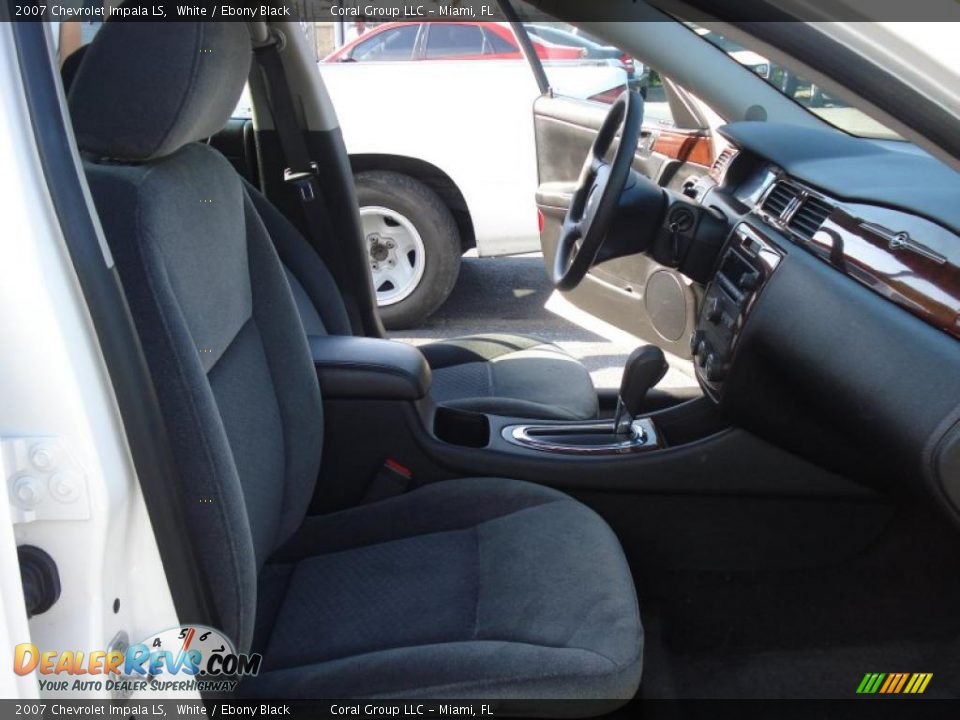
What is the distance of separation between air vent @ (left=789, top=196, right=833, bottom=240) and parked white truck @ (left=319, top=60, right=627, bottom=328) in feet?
6.94

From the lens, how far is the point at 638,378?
6.40 ft

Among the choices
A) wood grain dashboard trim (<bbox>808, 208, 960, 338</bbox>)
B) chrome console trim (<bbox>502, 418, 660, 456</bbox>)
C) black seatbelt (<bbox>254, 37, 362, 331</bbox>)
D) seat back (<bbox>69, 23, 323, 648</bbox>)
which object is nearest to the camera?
seat back (<bbox>69, 23, 323, 648</bbox>)

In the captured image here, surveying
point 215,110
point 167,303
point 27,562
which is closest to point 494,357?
point 215,110

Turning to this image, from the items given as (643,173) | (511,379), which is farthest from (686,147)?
(511,379)

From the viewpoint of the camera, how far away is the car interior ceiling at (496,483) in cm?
122

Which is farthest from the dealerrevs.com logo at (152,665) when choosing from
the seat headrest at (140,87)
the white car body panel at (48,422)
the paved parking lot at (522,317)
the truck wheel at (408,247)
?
the truck wheel at (408,247)

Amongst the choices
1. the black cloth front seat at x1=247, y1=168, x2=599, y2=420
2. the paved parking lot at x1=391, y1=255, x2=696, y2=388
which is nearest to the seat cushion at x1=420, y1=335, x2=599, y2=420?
the black cloth front seat at x1=247, y1=168, x2=599, y2=420

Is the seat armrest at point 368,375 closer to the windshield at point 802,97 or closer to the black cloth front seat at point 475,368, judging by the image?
the black cloth front seat at point 475,368

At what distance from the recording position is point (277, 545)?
5.19 ft

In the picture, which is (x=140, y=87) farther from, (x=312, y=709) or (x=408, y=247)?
(x=408, y=247)

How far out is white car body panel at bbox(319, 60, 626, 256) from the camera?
3768 mm

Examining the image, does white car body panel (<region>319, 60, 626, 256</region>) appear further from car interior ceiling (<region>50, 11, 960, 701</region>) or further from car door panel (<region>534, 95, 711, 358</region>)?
car interior ceiling (<region>50, 11, 960, 701</region>)

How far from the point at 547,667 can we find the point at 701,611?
2.49 feet

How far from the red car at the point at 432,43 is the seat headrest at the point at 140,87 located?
2326mm
